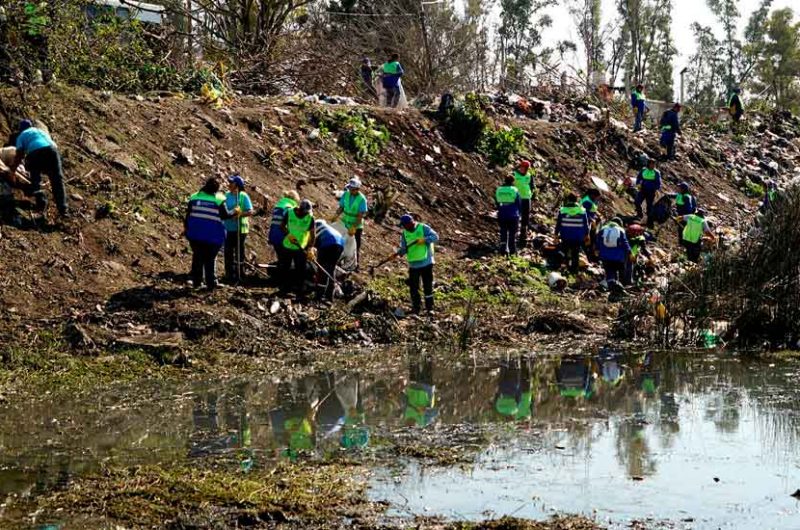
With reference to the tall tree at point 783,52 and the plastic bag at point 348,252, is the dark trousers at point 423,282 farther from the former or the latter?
the tall tree at point 783,52

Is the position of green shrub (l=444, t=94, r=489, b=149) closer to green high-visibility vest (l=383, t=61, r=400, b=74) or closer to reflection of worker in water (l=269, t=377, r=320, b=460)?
green high-visibility vest (l=383, t=61, r=400, b=74)

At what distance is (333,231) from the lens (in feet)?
51.8

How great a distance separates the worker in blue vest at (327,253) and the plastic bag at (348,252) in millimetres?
771

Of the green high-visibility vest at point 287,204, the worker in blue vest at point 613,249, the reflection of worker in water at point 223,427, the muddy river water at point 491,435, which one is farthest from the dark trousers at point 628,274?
the reflection of worker in water at point 223,427

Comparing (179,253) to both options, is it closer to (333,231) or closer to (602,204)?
(333,231)

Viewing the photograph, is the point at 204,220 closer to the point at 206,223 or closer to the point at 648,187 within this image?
the point at 206,223

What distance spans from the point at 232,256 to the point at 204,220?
137cm

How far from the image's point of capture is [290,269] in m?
15.7

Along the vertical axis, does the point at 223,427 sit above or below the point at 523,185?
A: below

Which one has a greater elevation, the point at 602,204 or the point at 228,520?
the point at 602,204

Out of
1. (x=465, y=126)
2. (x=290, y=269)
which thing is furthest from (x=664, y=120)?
(x=290, y=269)

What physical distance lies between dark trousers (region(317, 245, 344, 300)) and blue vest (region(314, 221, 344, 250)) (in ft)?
0.15

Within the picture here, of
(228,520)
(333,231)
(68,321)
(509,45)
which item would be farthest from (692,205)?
(509,45)

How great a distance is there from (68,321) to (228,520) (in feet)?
22.0
